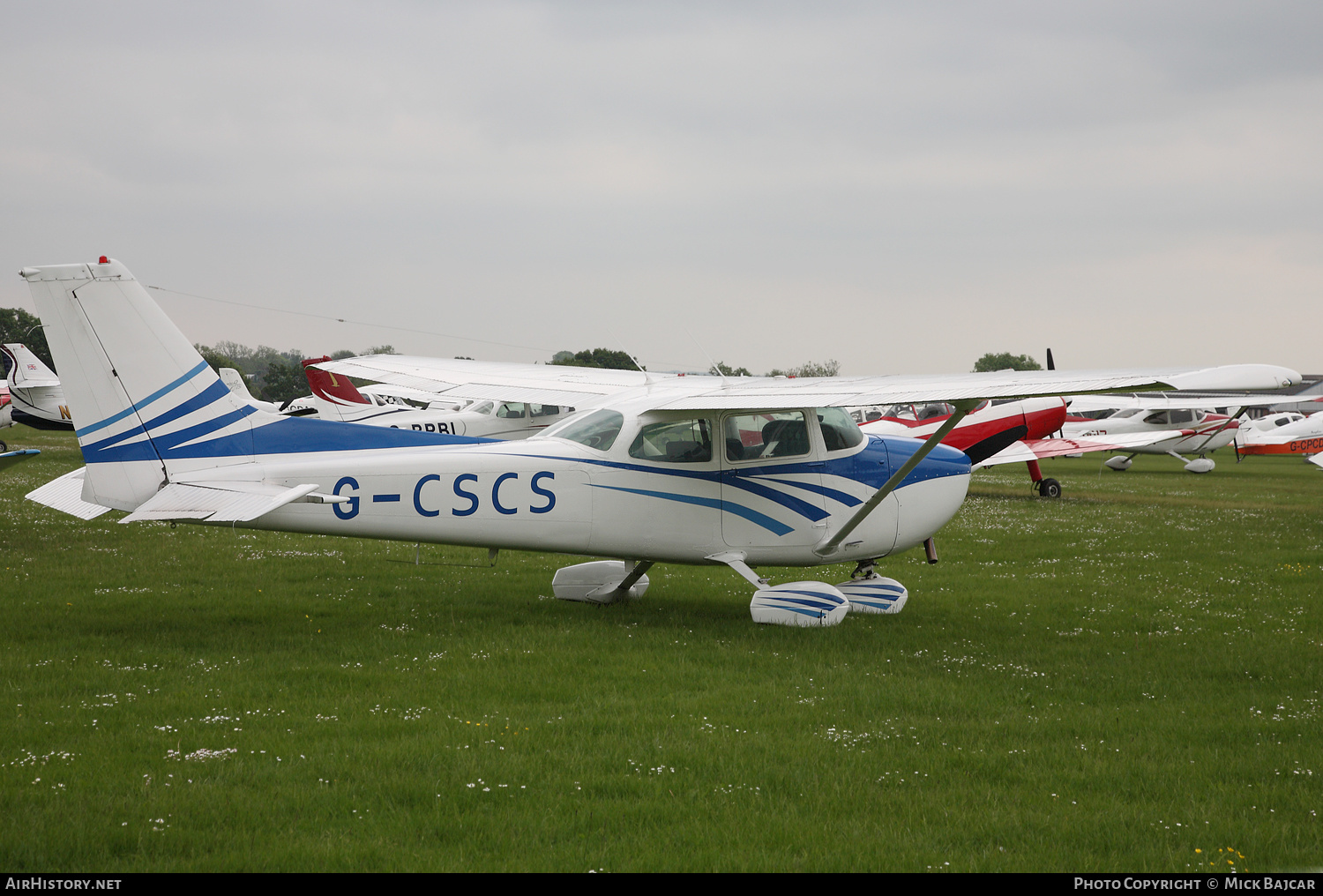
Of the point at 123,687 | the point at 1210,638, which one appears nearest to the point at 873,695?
the point at 1210,638

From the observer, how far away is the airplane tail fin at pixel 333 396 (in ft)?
86.9

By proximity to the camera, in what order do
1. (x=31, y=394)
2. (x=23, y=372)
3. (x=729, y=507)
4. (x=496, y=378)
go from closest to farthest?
1. (x=729, y=507)
2. (x=496, y=378)
3. (x=31, y=394)
4. (x=23, y=372)

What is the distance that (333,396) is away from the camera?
28953mm

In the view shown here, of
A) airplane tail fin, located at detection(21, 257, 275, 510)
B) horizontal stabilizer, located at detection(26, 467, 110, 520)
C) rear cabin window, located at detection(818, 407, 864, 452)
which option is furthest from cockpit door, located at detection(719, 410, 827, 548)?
horizontal stabilizer, located at detection(26, 467, 110, 520)

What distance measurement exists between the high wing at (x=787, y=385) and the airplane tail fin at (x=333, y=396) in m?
13.1

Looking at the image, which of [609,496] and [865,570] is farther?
[865,570]

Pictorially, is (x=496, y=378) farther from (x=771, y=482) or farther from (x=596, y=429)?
(x=771, y=482)

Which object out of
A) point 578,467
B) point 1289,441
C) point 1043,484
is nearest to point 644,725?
point 578,467

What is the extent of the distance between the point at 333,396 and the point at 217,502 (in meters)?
22.8

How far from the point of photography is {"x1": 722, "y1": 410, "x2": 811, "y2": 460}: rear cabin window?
874 centimetres

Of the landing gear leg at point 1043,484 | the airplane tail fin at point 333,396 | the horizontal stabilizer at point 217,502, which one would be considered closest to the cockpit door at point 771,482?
the horizontal stabilizer at point 217,502

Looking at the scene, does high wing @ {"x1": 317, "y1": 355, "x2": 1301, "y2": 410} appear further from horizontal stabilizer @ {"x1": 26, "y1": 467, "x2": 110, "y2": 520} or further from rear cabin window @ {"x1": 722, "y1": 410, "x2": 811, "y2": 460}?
horizontal stabilizer @ {"x1": 26, "y1": 467, "x2": 110, "y2": 520}

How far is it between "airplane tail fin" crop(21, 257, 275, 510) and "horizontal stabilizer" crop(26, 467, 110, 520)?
10cm
